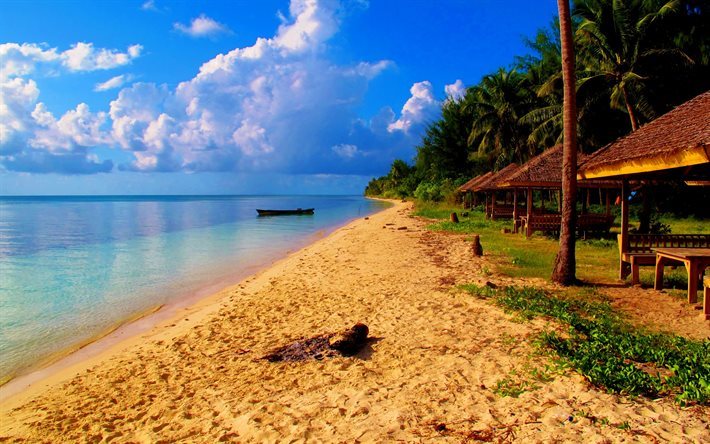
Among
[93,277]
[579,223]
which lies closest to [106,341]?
[93,277]

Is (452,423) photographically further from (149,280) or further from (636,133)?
(149,280)

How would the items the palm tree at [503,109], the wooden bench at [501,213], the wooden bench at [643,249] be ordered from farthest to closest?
the palm tree at [503,109]
the wooden bench at [501,213]
the wooden bench at [643,249]

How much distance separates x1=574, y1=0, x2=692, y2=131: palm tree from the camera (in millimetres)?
18547

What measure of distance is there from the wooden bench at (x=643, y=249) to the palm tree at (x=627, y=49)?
11872 millimetres

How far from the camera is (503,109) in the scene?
1218 inches

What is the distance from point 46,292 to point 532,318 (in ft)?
37.9

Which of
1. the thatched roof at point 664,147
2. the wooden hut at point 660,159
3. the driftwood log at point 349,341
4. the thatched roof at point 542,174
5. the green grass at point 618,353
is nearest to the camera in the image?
the green grass at point 618,353

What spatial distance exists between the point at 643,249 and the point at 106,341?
9.67 m

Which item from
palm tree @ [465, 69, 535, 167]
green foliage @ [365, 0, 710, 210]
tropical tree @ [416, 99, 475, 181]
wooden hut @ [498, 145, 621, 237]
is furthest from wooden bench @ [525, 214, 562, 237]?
tropical tree @ [416, 99, 475, 181]

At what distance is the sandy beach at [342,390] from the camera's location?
3311 mm

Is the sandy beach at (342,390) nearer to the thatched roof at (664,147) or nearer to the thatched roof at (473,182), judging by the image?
the thatched roof at (664,147)

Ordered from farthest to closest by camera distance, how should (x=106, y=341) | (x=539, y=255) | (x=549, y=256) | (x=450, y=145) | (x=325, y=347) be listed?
(x=450, y=145)
(x=539, y=255)
(x=549, y=256)
(x=106, y=341)
(x=325, y=347)

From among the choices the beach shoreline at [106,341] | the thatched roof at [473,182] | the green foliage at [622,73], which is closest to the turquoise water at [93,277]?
the beach shoreline at [106,341]

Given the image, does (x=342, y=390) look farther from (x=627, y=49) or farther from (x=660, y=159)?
(x=627, y=49)
